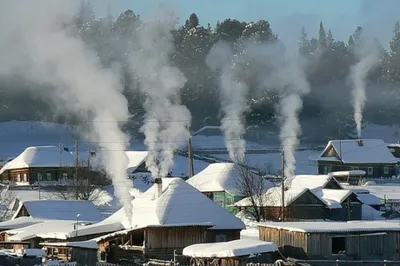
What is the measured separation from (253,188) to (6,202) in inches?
706

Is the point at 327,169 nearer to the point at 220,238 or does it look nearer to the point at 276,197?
the point at 276,197

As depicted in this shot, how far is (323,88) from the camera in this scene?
119 metres

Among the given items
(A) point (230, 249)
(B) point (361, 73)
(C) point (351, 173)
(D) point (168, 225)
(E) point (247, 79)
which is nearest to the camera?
(A) point (230, 249)

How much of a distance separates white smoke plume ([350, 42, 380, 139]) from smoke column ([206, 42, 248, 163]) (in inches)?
584

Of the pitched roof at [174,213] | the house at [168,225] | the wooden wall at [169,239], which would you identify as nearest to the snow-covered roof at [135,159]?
the pitched roof at [174,213]

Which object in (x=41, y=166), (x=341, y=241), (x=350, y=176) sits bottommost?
(x=341, y=241)

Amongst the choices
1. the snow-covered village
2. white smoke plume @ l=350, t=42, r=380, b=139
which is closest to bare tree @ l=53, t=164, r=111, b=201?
the snow-covered village

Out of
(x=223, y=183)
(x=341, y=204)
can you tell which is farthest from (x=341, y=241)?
(x=223, y=183)

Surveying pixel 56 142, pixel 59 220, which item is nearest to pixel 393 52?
pixel 56 142

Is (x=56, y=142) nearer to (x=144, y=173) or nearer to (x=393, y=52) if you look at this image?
(x=144, y=173)

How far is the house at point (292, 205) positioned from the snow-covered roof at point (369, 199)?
225 inches

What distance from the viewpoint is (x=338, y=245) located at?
1496 inches

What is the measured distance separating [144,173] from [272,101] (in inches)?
1131

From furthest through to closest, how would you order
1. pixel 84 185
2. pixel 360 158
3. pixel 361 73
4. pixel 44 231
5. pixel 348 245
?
pixel 361 73 < pixel 360 158 < pixel 84 185 < pixel 44 231 < pixel 348 245
